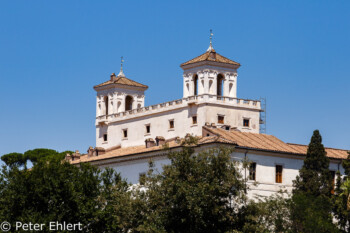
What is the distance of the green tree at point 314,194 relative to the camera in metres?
61.3

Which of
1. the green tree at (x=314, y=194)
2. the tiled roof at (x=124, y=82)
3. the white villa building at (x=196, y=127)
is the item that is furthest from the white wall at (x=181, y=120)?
the green tree at (x=314, y=194)

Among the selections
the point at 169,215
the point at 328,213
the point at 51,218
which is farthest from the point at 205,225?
the point at 328,213

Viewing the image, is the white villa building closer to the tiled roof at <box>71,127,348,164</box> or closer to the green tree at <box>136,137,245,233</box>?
the tiled roof at <box>71,127,348,164</box>

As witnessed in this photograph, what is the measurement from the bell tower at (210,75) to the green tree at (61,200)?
20.4 meters

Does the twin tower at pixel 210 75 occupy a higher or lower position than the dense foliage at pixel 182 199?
higher

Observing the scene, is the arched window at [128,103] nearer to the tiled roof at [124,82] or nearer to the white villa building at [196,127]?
the white villa building at [196,127]

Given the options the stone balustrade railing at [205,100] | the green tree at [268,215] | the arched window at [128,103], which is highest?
the arched window at [128,103]

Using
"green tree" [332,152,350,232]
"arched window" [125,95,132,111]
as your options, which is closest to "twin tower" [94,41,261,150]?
"arched window" [125,95,132,111]

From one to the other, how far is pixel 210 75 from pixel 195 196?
28922 millimetres

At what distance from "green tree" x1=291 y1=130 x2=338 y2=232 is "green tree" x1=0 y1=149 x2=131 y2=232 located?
12.6 metres

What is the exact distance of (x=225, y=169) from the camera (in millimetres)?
52938

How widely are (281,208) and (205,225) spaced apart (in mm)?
11819

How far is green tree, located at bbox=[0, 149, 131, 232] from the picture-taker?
5706 centimetres

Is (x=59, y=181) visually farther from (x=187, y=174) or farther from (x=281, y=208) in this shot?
(x=281, y=208)
